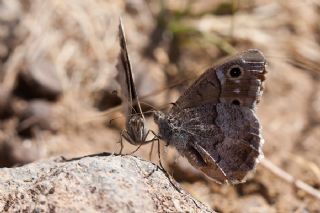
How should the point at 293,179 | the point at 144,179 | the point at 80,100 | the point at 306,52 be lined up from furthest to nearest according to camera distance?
the point at 306,52 → the point at 80,100 → the point at 293,179 → the point at 144,179

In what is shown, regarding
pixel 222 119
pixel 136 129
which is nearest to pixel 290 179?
pixel 222 119

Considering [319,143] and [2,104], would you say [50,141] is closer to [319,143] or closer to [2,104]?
[2,104]

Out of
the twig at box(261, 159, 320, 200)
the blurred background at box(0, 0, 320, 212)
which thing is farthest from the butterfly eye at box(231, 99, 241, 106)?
the twig at box(261, 159, 320, 200)

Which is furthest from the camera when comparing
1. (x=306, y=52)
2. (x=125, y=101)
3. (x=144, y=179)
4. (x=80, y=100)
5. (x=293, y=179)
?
(x=306, y=52)

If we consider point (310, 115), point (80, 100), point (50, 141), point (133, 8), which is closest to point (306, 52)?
point (310, 115)

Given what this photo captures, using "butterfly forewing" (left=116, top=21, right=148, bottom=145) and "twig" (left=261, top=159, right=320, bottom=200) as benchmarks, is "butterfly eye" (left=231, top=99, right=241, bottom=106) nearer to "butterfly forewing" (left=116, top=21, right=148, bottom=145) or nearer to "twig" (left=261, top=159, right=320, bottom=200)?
"butterfly forewing" (left=116, top=21, right=148, bottom=145)
